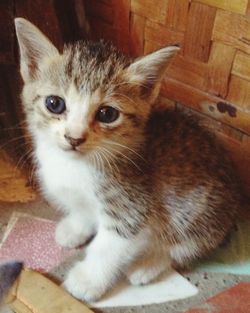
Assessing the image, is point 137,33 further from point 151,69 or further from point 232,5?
point 151,69

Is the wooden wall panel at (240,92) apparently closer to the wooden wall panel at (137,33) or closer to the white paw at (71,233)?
the wooden wall panel at (137,33)

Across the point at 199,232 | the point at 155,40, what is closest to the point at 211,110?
the point at 155,40

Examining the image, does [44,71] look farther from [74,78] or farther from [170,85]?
[170,85]

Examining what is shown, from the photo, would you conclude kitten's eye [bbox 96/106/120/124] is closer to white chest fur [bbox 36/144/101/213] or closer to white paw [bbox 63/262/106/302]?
white chest fur [bbox 36/144/101/213]

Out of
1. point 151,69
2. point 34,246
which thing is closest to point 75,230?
point 34,246

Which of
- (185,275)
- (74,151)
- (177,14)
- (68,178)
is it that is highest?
(177,14)

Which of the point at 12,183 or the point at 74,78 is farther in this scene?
the point at 12,183

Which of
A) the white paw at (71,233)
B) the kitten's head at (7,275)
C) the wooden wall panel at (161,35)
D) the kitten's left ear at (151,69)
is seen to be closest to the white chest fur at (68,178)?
the white paw at (71,233)
